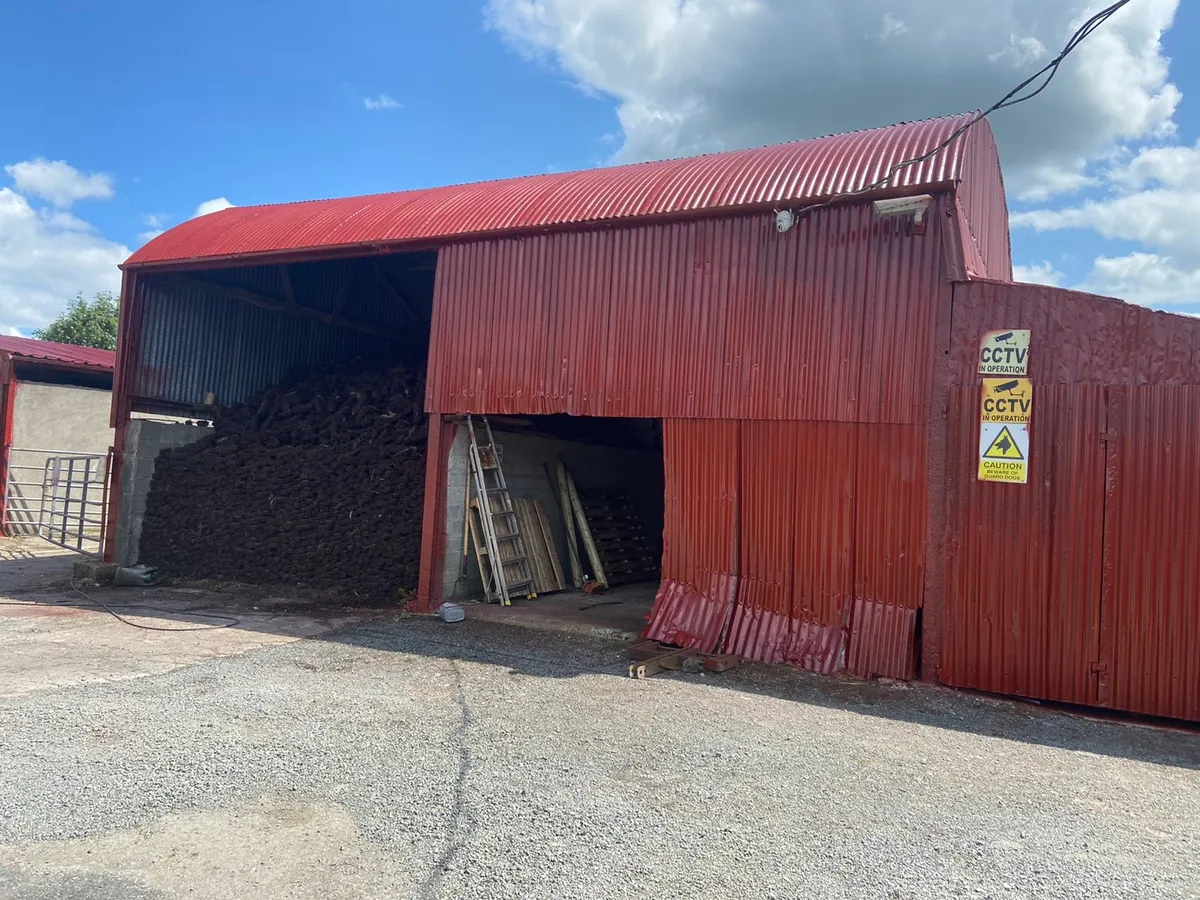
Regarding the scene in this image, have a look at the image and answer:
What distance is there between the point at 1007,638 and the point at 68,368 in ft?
67.9

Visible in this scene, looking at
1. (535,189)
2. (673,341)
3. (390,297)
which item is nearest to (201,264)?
(390,297)

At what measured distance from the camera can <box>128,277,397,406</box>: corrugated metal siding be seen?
13.7m

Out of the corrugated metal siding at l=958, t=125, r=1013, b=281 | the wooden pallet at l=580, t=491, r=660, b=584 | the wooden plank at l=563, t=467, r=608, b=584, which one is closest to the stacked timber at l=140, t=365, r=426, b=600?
the wooden plank at l=563, t=467, r=608, b=584

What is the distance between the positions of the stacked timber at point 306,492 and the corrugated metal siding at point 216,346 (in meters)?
1.06

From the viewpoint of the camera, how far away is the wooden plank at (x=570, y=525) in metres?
12.9

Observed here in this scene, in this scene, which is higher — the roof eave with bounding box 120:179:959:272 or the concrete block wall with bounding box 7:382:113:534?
the roof eave with bounding box 120:179:959:272

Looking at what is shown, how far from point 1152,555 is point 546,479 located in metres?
8.39

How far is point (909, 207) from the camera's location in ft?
25.0

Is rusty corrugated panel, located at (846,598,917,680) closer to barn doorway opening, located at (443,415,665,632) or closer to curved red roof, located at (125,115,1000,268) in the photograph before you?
barn doorway opening, located at (443,415,665,632)

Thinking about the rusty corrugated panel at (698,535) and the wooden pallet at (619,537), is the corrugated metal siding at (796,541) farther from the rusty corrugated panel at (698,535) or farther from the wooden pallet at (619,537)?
the wooden pallet at (619,537)

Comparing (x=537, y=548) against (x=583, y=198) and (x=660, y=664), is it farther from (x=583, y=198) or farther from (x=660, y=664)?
(x=583, y=198)

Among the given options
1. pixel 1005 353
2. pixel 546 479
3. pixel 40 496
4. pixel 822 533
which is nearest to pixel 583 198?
pixel 546 479

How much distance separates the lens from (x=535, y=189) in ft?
37.8

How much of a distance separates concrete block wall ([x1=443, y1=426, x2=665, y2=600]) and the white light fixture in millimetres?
5991
